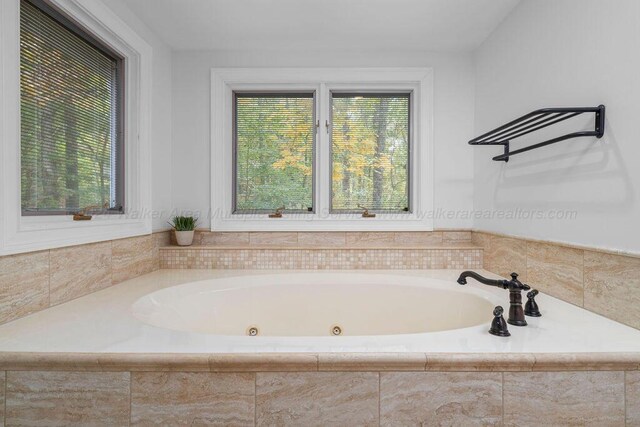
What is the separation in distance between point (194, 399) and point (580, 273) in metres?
1.50

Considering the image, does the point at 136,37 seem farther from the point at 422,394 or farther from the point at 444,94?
the point at 422,394

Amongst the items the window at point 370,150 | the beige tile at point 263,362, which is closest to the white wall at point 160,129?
the window at point 370,150

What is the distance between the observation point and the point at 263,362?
0.86 meters

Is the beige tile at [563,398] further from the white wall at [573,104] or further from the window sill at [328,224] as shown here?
the window sill at [328,224]

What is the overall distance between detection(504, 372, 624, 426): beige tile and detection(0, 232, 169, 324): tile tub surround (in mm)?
1646

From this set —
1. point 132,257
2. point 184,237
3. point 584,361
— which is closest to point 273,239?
point 184,237

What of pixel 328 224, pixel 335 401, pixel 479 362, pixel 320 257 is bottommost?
pixel 335 401

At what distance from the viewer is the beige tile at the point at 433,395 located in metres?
0.87

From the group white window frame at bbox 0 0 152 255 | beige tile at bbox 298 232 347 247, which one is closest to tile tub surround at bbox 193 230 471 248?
beige tile at bbox 298 232 347 247

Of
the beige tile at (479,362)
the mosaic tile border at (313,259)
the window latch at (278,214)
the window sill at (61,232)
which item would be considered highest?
the window latch at (278,214)

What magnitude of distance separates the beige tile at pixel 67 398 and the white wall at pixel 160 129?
47.5 inches

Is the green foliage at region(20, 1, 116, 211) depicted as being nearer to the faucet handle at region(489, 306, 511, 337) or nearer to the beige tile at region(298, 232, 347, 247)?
the beige tile at region(298, 232, 347, 247)

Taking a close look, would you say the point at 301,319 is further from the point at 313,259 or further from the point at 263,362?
the point at 263,362

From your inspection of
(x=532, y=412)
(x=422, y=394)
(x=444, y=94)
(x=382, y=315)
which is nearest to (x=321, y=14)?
(x=444, y=94)
